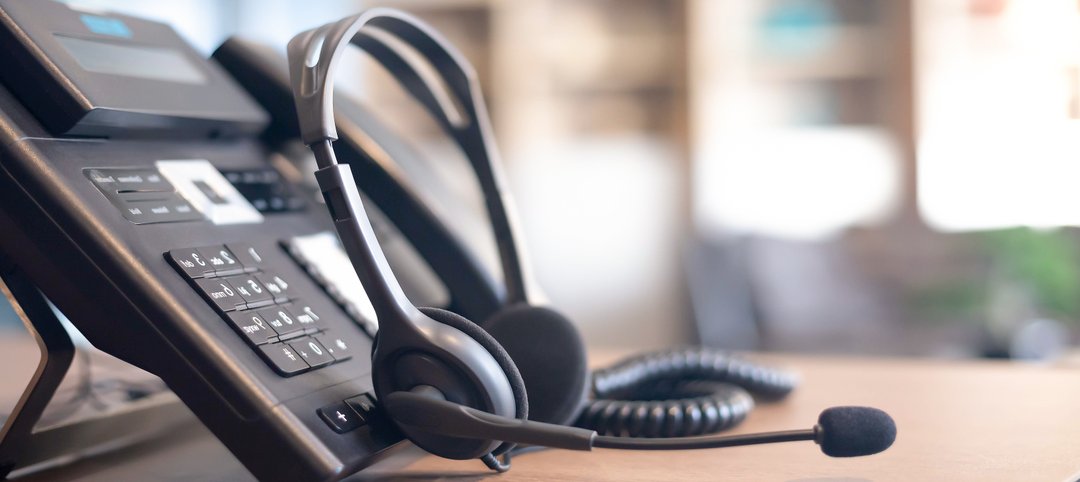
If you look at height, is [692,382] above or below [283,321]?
below

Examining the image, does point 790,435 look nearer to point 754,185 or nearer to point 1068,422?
point 1068,422

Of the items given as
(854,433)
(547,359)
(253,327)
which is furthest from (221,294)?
(854,433)

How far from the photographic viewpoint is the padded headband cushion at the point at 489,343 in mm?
377

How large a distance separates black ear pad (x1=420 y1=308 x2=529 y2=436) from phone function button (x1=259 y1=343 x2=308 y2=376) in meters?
0.05

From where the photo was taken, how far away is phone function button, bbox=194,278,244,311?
37 cm

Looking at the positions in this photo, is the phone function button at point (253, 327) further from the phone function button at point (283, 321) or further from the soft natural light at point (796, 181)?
the soft natural light at point (796, 181)

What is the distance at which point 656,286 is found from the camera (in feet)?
11.2

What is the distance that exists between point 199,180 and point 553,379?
19 cm

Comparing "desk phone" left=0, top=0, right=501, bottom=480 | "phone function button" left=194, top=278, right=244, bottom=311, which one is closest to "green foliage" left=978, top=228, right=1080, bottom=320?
"desk phone" left=0, top=0, right=501, bottom=480

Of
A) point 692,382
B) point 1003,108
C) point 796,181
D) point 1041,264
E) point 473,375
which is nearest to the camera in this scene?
point 473,375

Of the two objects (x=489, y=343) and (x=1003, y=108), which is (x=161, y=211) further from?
(x=1003, y=108)

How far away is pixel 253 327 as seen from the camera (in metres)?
0.38

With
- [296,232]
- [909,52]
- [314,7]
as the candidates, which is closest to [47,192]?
[296,232]

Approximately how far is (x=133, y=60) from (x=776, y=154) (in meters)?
2.89
